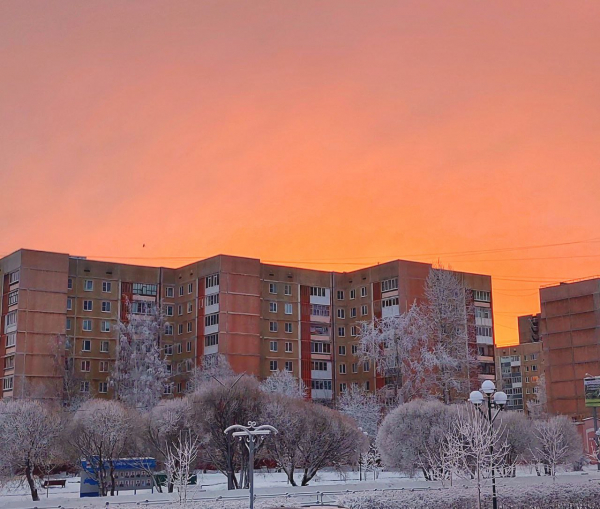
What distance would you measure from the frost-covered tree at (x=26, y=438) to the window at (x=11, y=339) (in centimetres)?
3035

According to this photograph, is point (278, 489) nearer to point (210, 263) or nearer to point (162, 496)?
point (162, 496)

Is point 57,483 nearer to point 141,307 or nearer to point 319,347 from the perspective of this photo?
point 141,307

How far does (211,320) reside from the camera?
90.2 meters

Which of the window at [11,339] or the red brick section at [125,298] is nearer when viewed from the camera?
the window at [11,339]

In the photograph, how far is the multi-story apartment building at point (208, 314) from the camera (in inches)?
3324

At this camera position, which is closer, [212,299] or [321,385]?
[212,299]

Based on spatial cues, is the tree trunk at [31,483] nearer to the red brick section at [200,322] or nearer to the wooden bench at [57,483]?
the wooden bench at [57,483]

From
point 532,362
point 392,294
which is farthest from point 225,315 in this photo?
point 532,362

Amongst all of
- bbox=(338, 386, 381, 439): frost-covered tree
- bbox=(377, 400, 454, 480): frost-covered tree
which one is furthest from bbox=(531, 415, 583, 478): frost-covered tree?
bbox=(338, 386, 381, 439): frost-covered tree

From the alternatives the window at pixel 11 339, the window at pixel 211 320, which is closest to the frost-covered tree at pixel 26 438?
the window at pixel 11 339

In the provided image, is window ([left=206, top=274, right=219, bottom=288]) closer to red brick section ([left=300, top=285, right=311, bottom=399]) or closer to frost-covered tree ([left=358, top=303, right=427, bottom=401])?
red brick section ([left=300, top=285, right=311, bottom=399])

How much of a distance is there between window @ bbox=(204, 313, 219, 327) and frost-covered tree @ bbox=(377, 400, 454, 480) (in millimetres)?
33632

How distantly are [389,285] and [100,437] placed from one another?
50.2 meters

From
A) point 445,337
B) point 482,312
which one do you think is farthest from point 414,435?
point 482,312
